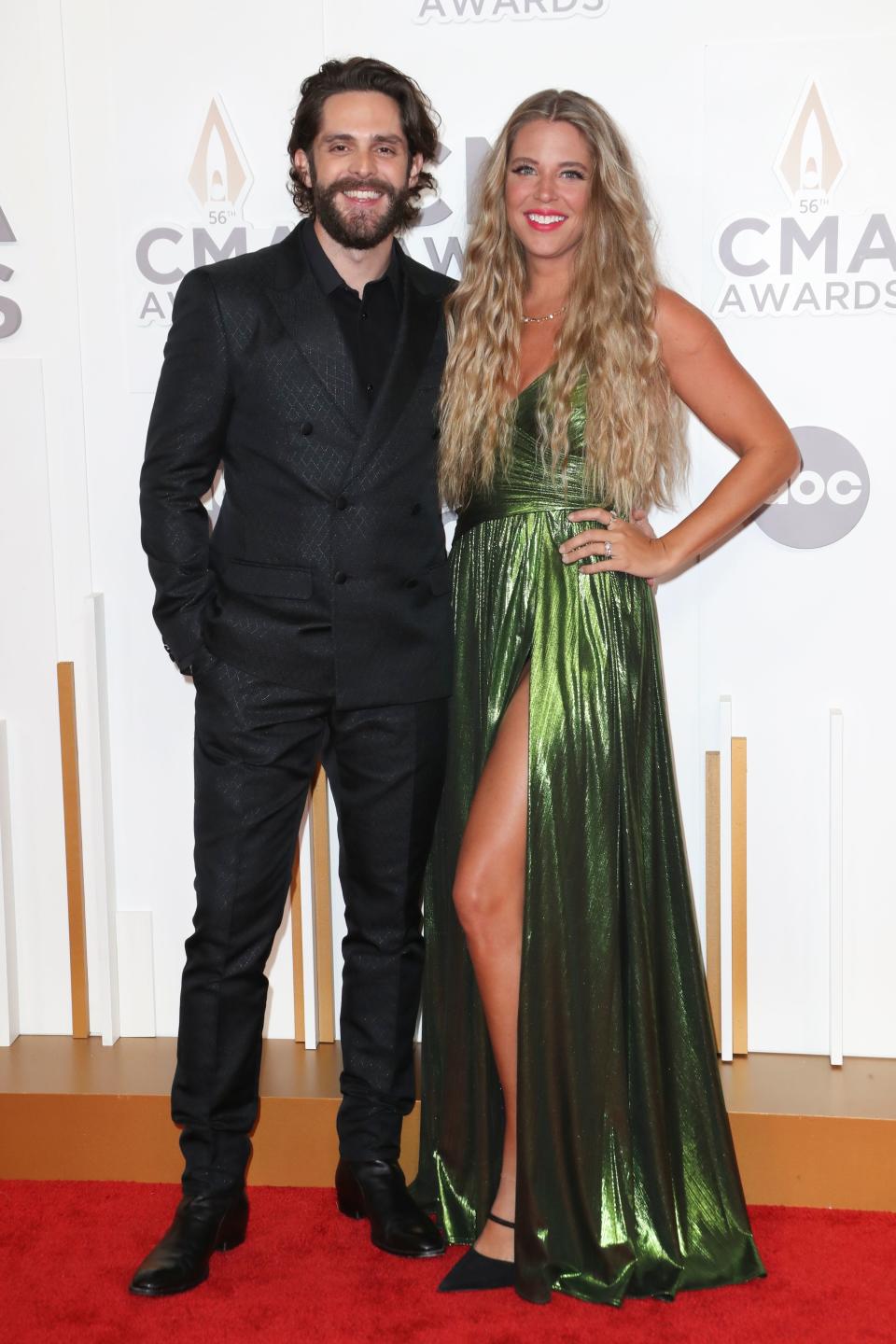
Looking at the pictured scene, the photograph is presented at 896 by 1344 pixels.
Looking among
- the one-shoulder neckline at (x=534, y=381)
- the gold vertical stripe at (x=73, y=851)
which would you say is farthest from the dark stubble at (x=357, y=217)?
the gold vertical stripe at (x=73, y=851)

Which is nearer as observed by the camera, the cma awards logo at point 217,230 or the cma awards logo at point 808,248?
the cma awards logo at point 808,248

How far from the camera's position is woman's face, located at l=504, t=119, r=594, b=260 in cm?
245

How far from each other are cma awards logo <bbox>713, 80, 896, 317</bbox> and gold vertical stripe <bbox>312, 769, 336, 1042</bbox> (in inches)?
51.2

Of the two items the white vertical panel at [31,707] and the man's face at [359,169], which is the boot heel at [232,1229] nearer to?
the white vertical panel at [31,707]

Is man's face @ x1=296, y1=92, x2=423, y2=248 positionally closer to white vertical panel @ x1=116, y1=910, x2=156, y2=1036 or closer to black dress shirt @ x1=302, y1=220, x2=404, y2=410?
black dress shirt @ x1=302, y1=220, x2=404, y2=410

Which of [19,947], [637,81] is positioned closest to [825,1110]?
[19,947]

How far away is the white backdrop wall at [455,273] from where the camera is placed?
2.83 metres

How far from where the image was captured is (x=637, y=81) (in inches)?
112

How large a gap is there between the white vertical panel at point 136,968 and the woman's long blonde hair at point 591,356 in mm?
1261

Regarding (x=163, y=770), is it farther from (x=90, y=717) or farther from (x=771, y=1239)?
(x=771, y=1239)

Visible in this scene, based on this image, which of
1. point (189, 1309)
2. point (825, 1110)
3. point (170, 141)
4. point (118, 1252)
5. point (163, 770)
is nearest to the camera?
point (189, 1309)

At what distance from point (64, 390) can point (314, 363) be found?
839 millimetres

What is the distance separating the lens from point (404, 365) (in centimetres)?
250

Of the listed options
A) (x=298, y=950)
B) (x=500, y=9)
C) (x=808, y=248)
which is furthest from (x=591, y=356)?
(x=298, y=950)
